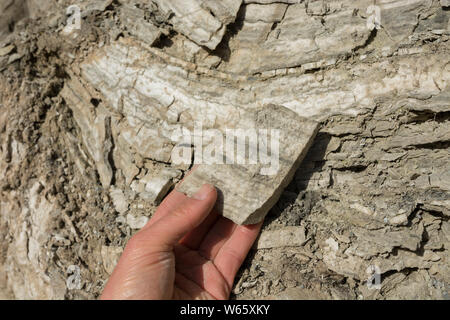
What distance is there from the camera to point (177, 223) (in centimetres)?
266

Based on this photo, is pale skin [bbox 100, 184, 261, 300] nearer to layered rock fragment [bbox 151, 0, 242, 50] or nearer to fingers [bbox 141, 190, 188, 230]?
fingers [bbox 141, 190, 188, 230]

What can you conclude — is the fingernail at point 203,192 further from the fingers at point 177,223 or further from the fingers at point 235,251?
the fingers at point 235,251

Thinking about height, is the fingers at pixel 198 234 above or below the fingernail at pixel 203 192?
below

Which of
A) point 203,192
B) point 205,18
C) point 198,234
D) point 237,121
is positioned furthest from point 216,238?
point 205,18

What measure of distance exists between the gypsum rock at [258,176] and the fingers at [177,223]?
0.55ft

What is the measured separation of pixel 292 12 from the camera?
10.6ft

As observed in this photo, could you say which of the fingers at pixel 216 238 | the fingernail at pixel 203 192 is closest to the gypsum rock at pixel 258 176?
the fingernail at pixel 203 192

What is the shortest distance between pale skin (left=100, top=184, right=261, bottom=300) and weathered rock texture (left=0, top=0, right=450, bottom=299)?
0.70ft

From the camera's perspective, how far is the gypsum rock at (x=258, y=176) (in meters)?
2.80

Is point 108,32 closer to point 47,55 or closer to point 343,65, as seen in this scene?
point 47,55

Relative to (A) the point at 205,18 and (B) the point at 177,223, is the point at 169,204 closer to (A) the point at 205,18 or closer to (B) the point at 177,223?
(B) the point at 177,223

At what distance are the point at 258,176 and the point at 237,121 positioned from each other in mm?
619

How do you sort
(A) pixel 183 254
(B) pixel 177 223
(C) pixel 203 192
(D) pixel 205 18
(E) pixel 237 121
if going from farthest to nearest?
(D) pixel 205 18 → (E) pixel 237 121 → (A) pixel 183 254 → (C) pixel 203 192 → (B) pixel 177 223

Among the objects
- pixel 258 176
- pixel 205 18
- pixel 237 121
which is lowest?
pixel 258 176
